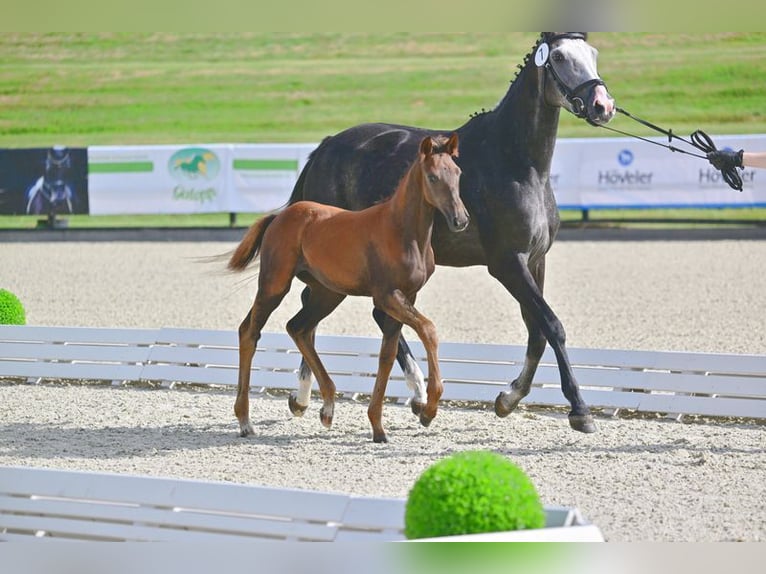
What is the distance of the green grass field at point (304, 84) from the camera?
2667 centimetres

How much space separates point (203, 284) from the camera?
1603cm

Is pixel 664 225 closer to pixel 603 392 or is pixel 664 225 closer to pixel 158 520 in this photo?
pixel 603 392

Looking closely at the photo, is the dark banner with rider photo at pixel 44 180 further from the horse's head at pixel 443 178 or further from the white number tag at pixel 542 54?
the horse's head at pixel 443 178

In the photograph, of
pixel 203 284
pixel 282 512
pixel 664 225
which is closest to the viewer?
pixel 282 512

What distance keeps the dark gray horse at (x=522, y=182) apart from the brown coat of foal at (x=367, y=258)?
0.55 meters

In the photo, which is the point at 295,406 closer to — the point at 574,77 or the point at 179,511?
the point at 574,77

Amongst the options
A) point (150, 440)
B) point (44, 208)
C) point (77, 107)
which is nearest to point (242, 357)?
point (150, 440)

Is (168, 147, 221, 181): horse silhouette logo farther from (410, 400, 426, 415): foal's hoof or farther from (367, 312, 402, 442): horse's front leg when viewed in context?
(367, 312, 402, 442): horse's front leg

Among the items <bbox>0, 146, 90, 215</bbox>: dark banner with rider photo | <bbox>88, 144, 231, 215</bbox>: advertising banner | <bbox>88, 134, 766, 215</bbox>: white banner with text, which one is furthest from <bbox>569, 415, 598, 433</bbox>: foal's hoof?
<bbox>0, 146, 90, 215</bbox>: dark banner with rider photo

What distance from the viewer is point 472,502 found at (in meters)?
3.94

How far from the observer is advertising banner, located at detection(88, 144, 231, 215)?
22.0 meters

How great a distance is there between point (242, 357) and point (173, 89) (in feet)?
75.0

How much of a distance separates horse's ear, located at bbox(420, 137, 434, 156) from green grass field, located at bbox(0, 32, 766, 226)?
19.7 metres

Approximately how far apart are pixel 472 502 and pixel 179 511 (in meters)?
1.28
